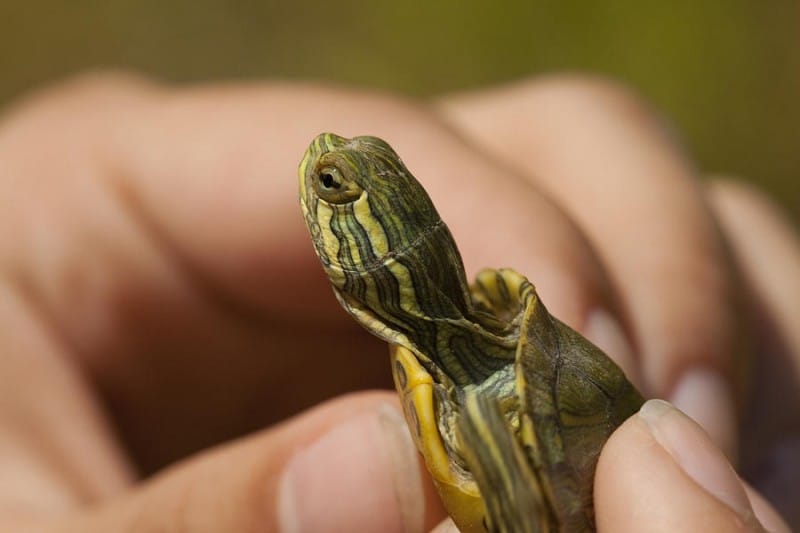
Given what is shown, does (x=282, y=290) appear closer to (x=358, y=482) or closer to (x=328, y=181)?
(x=358, y=482)

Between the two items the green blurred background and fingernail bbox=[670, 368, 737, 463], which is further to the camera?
the green blurred background

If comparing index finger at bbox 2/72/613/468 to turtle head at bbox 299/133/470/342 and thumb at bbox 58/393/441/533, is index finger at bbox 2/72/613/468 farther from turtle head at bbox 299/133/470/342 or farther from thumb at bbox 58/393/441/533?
turtle head at bbox 299/133/470/342

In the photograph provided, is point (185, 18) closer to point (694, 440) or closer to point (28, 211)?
point (28, 211)

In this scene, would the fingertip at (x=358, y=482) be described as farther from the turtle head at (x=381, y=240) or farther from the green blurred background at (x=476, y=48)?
the green blurred background at (x=476, y=48)

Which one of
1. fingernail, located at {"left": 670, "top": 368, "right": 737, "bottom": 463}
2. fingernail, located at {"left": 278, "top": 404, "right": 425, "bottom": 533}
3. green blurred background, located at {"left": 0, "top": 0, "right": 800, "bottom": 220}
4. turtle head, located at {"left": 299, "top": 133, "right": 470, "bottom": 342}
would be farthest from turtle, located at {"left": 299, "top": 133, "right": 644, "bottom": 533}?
green blurred background, located at {"left": 0, "top": 0, "right": 800, "bottom": 220}

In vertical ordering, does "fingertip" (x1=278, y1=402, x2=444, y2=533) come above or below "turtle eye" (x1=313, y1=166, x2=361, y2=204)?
below

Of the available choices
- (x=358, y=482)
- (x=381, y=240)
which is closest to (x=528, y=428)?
(x=381, y=240)
